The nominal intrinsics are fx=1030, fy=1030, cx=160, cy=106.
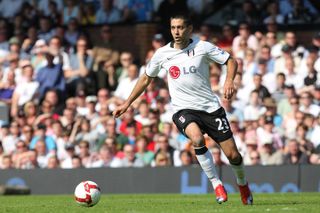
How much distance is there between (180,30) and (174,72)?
1.74ft

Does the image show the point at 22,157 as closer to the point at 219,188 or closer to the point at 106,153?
the point at 106,153

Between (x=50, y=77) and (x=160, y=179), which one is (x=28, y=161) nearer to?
(x=50, y=77)

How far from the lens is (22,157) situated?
20875 mm

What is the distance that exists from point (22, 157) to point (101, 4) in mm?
5320

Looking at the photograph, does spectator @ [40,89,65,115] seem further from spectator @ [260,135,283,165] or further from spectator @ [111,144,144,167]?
spectator @ [260,135,283,165]

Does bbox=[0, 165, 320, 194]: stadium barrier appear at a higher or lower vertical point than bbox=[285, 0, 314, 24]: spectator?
lower

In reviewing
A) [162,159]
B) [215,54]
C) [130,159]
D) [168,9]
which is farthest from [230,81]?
[168,9]

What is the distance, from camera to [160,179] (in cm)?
1911

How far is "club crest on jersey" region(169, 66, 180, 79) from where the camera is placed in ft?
40.0

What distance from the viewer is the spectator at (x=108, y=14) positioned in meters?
24.3

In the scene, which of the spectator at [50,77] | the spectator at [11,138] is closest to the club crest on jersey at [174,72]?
the spectator at [11,138]

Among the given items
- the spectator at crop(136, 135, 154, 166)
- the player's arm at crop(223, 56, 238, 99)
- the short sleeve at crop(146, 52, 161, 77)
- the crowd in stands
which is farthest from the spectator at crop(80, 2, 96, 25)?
the player's arm at crop(223, 56, 238, 99)

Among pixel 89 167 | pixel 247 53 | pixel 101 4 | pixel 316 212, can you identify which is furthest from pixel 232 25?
pixel 316 212

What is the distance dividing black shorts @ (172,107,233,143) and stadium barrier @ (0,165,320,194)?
20.2 ft
